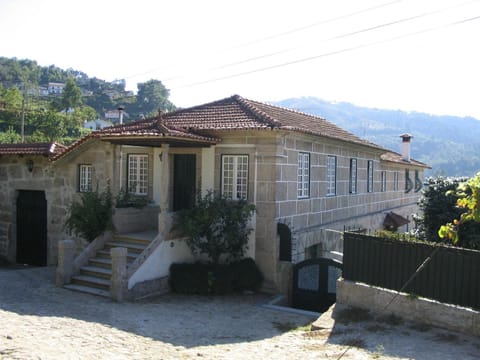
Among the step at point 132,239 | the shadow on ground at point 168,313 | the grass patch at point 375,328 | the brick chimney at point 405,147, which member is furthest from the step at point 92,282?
the brick chimney at point 405,147

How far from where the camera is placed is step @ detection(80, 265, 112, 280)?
12.3 metres

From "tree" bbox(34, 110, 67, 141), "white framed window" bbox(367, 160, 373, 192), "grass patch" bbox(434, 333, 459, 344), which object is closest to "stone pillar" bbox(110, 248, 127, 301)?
"grass patch" bbox(434, 333, 459, 344)

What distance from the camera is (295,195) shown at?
1443 cm

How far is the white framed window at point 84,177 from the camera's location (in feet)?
53.3

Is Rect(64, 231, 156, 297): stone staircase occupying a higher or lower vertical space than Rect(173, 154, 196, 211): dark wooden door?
lower

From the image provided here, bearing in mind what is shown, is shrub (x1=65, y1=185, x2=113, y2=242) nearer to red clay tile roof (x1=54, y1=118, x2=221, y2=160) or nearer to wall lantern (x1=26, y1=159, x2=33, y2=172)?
red clay tile roof (x1=54, y1=118, x2=221, y2=160)

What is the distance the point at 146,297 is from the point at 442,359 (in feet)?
23.4

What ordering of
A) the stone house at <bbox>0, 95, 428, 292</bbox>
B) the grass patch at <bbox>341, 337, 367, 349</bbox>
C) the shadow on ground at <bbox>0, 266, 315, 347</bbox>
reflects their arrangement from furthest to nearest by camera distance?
the stone house at <bbox>0, 95, 428, 292</bbox>
the shadow on ground at <bbox>0, 266, 315, 347</bbox>
the grass patch at <bbox>341, 337, 367, 349</bbox>

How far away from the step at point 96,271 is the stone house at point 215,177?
20cm

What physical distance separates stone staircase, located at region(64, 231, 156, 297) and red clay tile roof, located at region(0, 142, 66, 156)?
471cm

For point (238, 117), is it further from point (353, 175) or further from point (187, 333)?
point (187, 333)

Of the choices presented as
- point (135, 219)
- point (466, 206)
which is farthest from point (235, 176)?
point (466, 206)

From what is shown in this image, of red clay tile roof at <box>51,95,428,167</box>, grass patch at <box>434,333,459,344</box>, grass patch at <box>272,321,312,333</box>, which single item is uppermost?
red clay tile roof at <box>51,95,428,167</box>

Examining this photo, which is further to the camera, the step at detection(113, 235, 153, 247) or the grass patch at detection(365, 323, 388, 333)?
the step at detection(113, 235, 153, 247)
